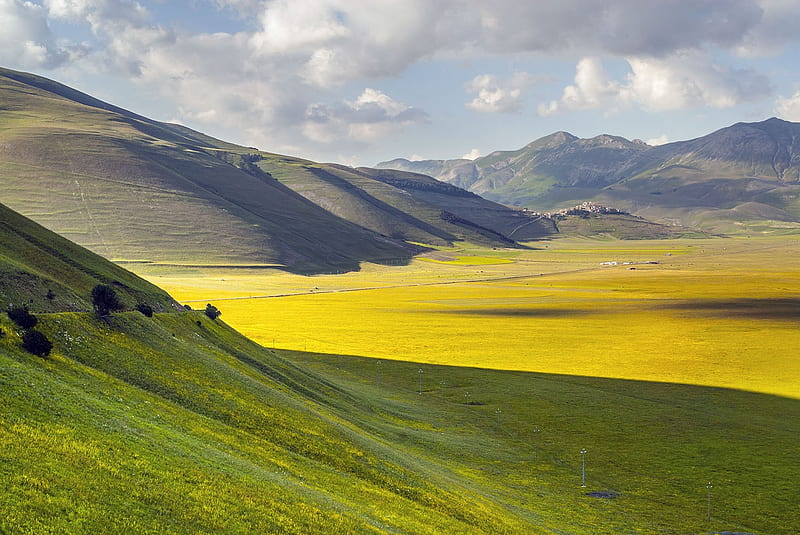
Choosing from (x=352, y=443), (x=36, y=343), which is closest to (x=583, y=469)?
(x=352, y=443)

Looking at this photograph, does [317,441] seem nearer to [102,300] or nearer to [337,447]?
[337,447]

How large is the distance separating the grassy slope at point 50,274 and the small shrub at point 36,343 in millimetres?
14565

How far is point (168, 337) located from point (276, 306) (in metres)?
122

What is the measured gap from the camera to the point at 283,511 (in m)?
25.8

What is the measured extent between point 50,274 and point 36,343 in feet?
107

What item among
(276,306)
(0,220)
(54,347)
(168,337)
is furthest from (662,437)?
(276,306)

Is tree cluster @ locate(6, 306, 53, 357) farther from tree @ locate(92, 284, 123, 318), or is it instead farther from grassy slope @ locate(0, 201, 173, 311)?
grassy slope @ locate(0, 201, 173, 311)

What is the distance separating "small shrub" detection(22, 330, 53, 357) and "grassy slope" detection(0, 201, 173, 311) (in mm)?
14565

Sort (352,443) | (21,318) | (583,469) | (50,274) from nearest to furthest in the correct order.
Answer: (21,318)
(352,443)
(583,469)
(50,274)

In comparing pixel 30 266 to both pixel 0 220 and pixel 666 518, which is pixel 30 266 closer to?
pixel 0 220

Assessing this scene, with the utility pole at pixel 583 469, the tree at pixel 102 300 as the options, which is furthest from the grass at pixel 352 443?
the tree at pixel 102 300

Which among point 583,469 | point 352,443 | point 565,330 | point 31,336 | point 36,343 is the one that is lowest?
point 583,469

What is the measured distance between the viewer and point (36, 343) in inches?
1318

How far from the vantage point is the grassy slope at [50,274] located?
52312 millimetres
